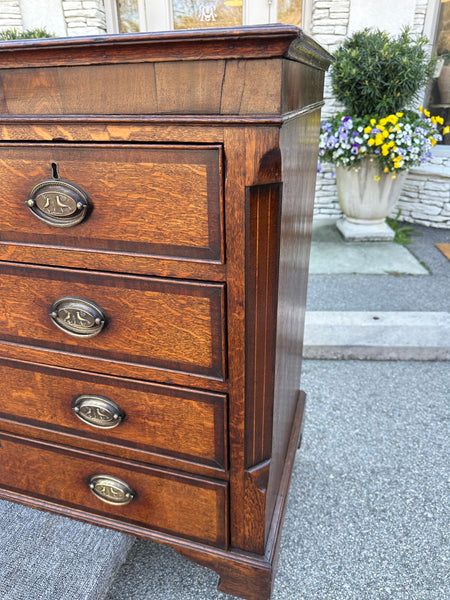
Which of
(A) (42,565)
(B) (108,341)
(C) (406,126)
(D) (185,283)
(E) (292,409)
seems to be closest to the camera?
(D) (185,283)

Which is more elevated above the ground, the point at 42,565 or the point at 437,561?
the point at 42,565

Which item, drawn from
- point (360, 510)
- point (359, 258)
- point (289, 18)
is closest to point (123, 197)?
point (360, 510)

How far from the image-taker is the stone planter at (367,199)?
3.72 m

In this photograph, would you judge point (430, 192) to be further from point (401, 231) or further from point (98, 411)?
point (98, 411)

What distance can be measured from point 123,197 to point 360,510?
127 centimetres

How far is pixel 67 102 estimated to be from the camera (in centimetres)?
76

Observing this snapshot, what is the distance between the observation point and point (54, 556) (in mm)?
1136

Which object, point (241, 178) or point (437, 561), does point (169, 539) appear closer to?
point (437, 561)

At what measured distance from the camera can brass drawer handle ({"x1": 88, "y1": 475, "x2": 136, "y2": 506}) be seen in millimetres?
1105

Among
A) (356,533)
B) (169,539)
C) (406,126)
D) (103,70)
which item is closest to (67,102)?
(103,70)

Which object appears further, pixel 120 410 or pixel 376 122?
pixel 376 122

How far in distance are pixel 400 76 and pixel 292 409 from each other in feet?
10.4

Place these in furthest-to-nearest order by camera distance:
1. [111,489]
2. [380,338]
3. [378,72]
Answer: [378,72] → [380,338] → [111,489]

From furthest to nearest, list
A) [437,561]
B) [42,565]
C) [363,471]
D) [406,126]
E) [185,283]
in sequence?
[406,126] < [363,471] < [437,561] < [42,565] < [185,283]
